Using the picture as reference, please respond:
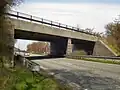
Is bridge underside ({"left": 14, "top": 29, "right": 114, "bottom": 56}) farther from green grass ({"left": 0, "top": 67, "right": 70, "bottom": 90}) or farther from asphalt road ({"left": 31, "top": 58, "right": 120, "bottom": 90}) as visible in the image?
green grass ({"left": 0, "top": 67, "right": 70, "bottom": 90})

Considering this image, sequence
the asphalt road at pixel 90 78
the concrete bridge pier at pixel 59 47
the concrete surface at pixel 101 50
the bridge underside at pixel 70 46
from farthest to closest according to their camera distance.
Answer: the concrete bridge pier at pixel 59 47 < the concrete surface at pixel 101 50 < the bridge underside at pixel 70 46 < the asphalt road at pixel 90 78

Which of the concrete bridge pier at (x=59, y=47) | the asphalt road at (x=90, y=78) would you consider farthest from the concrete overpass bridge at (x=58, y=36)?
the asphalt road at (x=90, y=78)

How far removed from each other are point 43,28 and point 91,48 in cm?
2347

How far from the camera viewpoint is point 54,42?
65.9 meters

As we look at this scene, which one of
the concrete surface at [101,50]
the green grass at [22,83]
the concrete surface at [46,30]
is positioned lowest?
the concrete surface at [101,50]

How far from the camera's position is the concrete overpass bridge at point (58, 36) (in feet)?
131

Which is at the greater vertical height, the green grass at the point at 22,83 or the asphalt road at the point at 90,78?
the green grass at the point at 22,83

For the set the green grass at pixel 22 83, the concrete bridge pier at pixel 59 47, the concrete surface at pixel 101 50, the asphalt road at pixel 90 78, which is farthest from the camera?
the concrete bridge pier at pixel 59 47

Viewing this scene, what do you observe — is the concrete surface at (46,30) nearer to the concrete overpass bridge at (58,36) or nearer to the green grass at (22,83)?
the concrete overpass bridge at (58,36)

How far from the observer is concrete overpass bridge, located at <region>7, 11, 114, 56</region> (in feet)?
131

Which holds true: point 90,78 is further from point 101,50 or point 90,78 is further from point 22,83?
point 101,50

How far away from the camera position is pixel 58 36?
50.9 metres

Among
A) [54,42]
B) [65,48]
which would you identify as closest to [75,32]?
[65,48]

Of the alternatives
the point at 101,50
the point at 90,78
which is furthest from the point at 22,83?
the point at 101,50
